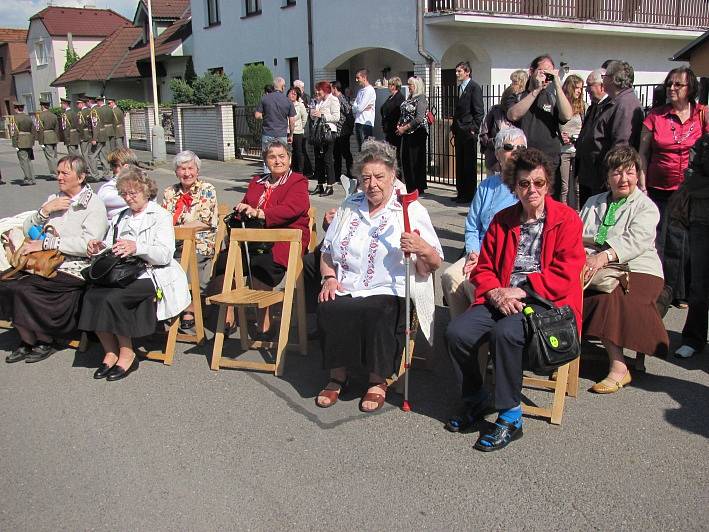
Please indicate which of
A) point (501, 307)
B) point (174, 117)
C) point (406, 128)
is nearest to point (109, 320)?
point (501, 307)

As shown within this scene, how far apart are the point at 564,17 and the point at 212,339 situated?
16065 millimetres

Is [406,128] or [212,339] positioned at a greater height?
[406,128]

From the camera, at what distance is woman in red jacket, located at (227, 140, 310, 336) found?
225 inches

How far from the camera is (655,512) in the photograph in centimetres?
328

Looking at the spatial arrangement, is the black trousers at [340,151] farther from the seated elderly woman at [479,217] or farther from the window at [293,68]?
the window at [293,68]

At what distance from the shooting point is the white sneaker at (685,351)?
5.10 metres

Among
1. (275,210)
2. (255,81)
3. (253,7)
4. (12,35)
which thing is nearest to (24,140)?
(255,81)

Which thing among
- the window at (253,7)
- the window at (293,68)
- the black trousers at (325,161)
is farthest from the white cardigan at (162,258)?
the window at (253,7)

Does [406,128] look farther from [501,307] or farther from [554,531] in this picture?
[554,531]

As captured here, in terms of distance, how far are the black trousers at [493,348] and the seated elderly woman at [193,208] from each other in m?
2.93

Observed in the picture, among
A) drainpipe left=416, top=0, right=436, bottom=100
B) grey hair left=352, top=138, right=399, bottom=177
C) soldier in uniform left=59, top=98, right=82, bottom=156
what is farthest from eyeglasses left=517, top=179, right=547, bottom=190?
soldier in uniform left=59, top=98, right=82, bottom=156

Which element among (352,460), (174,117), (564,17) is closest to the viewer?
(352,460)

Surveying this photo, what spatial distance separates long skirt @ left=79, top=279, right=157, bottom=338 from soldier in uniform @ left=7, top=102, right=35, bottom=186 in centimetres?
1383

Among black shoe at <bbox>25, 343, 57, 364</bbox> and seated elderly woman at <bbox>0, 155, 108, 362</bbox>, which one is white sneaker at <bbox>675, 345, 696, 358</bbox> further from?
black shoe at <bbox>25, 343, 57, 364</bbox>
